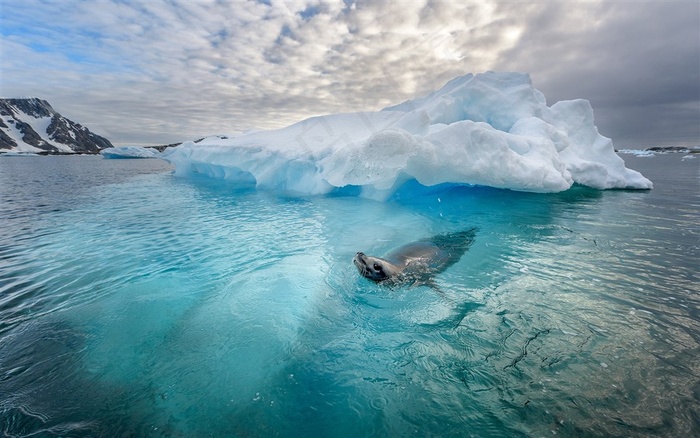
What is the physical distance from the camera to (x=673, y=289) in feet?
14.5

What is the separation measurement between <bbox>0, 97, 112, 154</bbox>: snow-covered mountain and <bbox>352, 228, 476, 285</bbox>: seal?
154202mm

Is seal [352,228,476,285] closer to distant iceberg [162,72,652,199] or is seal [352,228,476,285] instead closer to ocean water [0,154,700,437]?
ocean water [0,154,700,437]

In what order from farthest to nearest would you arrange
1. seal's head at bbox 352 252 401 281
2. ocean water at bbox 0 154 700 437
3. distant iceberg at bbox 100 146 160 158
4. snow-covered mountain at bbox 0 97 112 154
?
snow-covered mountain at bbox 0 97 112 154 → distant iceberg at bbox 100 146 160 158 → seal's head at bbox 352 252 401 281 → ocean water at bbox 0 154 700 437

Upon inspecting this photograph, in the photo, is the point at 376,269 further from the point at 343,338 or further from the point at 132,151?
the point at 132,151

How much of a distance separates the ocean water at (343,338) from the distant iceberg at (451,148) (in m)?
2.95

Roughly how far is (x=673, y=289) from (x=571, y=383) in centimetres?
322

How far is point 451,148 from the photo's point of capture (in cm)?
940

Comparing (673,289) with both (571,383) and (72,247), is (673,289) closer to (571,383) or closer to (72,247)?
(571,383)

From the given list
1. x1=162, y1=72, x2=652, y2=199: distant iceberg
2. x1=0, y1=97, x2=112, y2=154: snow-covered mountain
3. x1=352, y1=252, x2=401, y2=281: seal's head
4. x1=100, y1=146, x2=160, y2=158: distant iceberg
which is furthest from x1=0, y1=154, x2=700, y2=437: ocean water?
x1=0, y1=97, x2=112, y2=154: snow-covered mountain

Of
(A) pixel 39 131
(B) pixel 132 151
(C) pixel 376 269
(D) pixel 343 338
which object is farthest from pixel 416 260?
(A) pixel 39 131

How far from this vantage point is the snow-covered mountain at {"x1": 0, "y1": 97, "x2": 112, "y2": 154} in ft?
378

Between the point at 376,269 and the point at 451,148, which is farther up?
the point at 451,148

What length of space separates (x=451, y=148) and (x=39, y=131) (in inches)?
7228

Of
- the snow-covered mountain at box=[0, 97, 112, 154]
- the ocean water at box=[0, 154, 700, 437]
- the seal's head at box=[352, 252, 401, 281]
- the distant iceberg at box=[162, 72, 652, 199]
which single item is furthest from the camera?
the snow-covered mountain at box=[0, 97, 112, 154]
